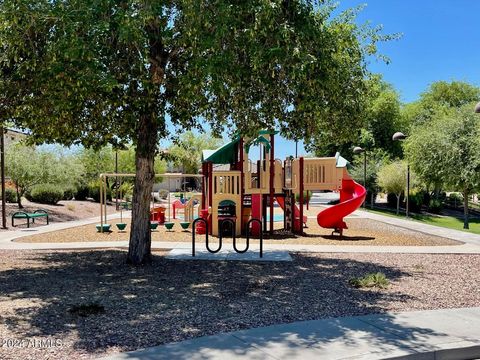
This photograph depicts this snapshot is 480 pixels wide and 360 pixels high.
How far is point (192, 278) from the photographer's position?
32.0ft

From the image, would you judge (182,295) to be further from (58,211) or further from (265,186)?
(58,211)

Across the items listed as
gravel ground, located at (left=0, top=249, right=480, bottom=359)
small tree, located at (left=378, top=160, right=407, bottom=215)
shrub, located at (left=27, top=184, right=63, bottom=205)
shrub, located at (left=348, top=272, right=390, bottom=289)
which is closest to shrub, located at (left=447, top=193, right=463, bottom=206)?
small tree, located at (left=378, top=160, right=407, bottom=215)

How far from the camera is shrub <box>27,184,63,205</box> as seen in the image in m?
30.4

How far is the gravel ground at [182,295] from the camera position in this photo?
6156mm

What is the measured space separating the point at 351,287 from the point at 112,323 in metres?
4.41

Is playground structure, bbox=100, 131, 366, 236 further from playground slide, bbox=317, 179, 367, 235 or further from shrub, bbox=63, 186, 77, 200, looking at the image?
shrub, bbox=63, 186, 77, 200

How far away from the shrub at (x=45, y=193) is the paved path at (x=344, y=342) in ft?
88.1

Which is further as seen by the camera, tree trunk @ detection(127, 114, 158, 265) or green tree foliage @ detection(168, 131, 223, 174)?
green tree foliage @ detection(168, 131, 223, 174)

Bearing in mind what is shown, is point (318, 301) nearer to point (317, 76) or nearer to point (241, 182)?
point (317, 76)

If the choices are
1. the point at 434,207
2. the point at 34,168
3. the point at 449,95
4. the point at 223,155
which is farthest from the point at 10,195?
the point at 449,95

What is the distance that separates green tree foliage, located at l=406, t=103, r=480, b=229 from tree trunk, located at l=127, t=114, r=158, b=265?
1886cm

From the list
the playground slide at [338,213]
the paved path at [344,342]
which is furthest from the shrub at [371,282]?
the playground slide at [338,213]

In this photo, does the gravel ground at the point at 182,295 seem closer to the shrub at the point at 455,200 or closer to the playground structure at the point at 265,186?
the playground structure at the point at 265,186

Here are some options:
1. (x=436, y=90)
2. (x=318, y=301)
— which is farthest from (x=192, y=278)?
(x=436, y=90)
